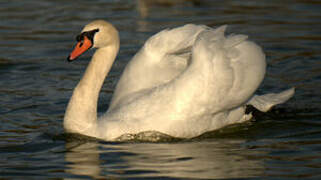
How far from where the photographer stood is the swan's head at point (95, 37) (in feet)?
27.0

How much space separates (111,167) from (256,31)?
7.61 metres

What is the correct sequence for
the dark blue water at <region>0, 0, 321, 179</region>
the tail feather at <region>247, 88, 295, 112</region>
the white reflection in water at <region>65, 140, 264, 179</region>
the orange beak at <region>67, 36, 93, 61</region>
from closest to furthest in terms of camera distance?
the white reflection in water at <region>65, 140, 264, 179</region> → the dark blue water at <region>0, 0, 321, 179</region> → the orange beak at <region>67, 36, 93, 61</region> → the tail feather at <region>247, 88, 295, 112</region>

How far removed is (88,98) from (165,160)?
1491 millimetres

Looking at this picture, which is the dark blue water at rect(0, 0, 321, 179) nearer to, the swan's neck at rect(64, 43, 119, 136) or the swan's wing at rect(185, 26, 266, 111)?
the swan's neck at rect(64, 43, 119, 136)

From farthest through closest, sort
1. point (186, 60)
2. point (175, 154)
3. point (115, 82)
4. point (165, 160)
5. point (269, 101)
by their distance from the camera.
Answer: point (115, 82) → point (269, 101) → point (186, 60) → point (175, 154) → point (165, 160)

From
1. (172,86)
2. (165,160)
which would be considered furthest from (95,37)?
(165,160)

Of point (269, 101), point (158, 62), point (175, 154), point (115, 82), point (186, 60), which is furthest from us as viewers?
point (115, 82)

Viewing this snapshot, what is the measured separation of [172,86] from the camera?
8328 millimetres

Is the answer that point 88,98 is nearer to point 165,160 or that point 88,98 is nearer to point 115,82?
point 165,160

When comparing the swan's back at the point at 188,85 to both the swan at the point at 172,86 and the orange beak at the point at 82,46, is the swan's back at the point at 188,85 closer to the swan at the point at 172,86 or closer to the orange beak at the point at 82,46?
the swan at the point at 172,86

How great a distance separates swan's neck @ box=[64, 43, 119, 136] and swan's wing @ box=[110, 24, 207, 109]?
53cm

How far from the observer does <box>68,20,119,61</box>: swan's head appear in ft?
27.0

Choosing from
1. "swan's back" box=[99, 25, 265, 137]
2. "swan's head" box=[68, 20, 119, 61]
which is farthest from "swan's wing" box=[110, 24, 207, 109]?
"swan's head" box=[68, 20, 119, 61]

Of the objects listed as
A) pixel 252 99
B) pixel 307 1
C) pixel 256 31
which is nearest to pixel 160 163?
pixel 252 99
